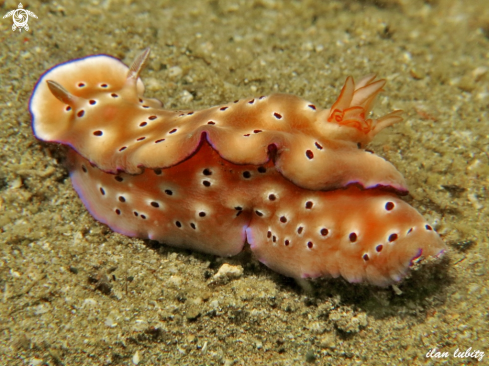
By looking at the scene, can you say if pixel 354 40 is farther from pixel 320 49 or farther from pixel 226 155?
pixel 226 155

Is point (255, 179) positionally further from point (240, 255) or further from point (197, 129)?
point (240, 255)

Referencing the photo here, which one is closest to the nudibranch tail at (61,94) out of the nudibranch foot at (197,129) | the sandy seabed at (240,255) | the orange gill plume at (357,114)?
the nudibranch foot at (197,129)

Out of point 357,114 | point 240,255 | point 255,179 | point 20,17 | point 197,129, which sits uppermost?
point 357,114

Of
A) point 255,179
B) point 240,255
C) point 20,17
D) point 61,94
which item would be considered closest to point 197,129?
point 255,179

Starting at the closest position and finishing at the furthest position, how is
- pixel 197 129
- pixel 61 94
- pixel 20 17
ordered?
1. pixel 197 129
2. pixel 61 94
3. pixel 20 17

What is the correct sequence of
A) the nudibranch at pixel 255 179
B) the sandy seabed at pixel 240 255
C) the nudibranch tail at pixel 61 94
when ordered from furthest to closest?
the nudibranch tail at pixel 61 94
the sandy seabed at pixel 240 255
the nudibranch at pixel 255 179

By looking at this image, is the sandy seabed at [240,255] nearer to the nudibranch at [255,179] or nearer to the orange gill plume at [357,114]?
the nudibranch at [255,179]
